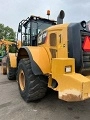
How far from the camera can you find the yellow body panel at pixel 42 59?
428 centimetres

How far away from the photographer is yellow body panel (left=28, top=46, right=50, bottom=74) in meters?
4.28

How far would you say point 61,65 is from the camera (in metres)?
3.70

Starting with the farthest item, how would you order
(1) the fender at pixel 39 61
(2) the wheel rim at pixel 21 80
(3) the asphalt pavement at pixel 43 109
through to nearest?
(2) the wheel rim at pixel 21 80 < (1) the fender at pixel 39 61 < (3) the asphalt pavement at pixel 43 109

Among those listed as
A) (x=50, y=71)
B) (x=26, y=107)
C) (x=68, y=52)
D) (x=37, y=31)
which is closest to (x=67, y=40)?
→ (x=68, y=52)

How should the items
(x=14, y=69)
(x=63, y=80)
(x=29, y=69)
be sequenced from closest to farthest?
(x=63, y=80)
(x=29, y=69)
(x=14, y=69)

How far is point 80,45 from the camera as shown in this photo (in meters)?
4.00

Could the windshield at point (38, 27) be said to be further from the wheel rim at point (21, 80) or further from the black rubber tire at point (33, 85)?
the black rubber tire at point (33, 85)

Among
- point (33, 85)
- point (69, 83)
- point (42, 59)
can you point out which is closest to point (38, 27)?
point (42, 59)

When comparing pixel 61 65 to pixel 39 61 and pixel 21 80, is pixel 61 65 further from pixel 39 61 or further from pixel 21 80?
pixel 21 80

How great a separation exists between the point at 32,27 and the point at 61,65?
9.47 feet

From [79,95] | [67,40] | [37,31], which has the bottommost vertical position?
[79,95]

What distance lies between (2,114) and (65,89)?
146cm

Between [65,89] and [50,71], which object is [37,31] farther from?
[65,89]

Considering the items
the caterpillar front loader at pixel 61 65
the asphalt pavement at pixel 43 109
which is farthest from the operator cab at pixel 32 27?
the asphalt pavement at pixel 43 109
